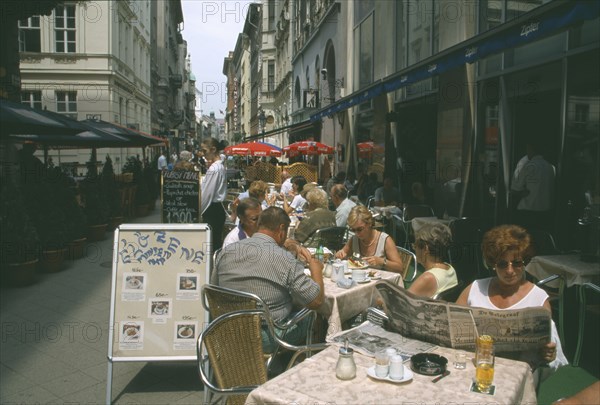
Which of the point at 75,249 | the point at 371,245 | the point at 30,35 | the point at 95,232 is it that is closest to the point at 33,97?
the point at 30,35

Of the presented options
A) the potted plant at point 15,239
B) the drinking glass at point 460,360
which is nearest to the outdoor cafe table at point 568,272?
the drinking glass at point 460,360

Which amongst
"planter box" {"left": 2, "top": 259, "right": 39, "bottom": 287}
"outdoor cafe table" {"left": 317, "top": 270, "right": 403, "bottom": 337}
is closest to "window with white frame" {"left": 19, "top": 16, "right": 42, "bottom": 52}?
"planter box" {"left": 2, "top": 259, "right": 39, "bottom": 287}

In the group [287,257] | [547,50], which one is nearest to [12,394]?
[287,257]

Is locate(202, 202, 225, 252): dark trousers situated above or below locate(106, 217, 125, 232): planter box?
above

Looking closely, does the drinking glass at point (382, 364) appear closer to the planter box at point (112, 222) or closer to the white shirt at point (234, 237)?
the white shirt at point (234, 237)

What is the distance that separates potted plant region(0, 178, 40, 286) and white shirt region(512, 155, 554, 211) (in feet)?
23.7

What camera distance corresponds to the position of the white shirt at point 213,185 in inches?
312

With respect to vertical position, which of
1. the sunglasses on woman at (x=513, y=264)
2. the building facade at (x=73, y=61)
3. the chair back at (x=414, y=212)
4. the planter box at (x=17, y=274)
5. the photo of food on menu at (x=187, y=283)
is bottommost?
the planter box at (x=17, y=274)

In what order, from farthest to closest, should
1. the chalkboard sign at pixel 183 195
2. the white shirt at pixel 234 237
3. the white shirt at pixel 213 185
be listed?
the chalkboard sign at pixel 183 195, the white shirt at pixel 213 185, the white shirt at pixel 234 237

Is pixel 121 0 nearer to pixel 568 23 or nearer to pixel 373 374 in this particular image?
pixel 568 23

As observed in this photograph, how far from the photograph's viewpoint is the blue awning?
4880 millimetres

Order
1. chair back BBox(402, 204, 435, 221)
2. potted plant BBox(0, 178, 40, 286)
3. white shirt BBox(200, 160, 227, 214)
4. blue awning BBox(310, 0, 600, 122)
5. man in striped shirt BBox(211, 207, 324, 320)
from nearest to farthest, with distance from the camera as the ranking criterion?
man in striped shirt BBox(211, 207, 324, 320)
blue awning BBox(310, 0, 600, 122)
potted plant BBox(0, 178, 40, 286)
white shirt BBox(200, 160, 227, 214)
chair back BBox(402, 204, 435, 221)

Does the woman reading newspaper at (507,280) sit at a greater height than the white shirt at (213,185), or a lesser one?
lesser

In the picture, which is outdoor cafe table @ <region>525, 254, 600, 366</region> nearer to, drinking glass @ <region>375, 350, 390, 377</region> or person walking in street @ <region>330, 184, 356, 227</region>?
person walking in street @ <region>330, 184, 356, 227</region>
